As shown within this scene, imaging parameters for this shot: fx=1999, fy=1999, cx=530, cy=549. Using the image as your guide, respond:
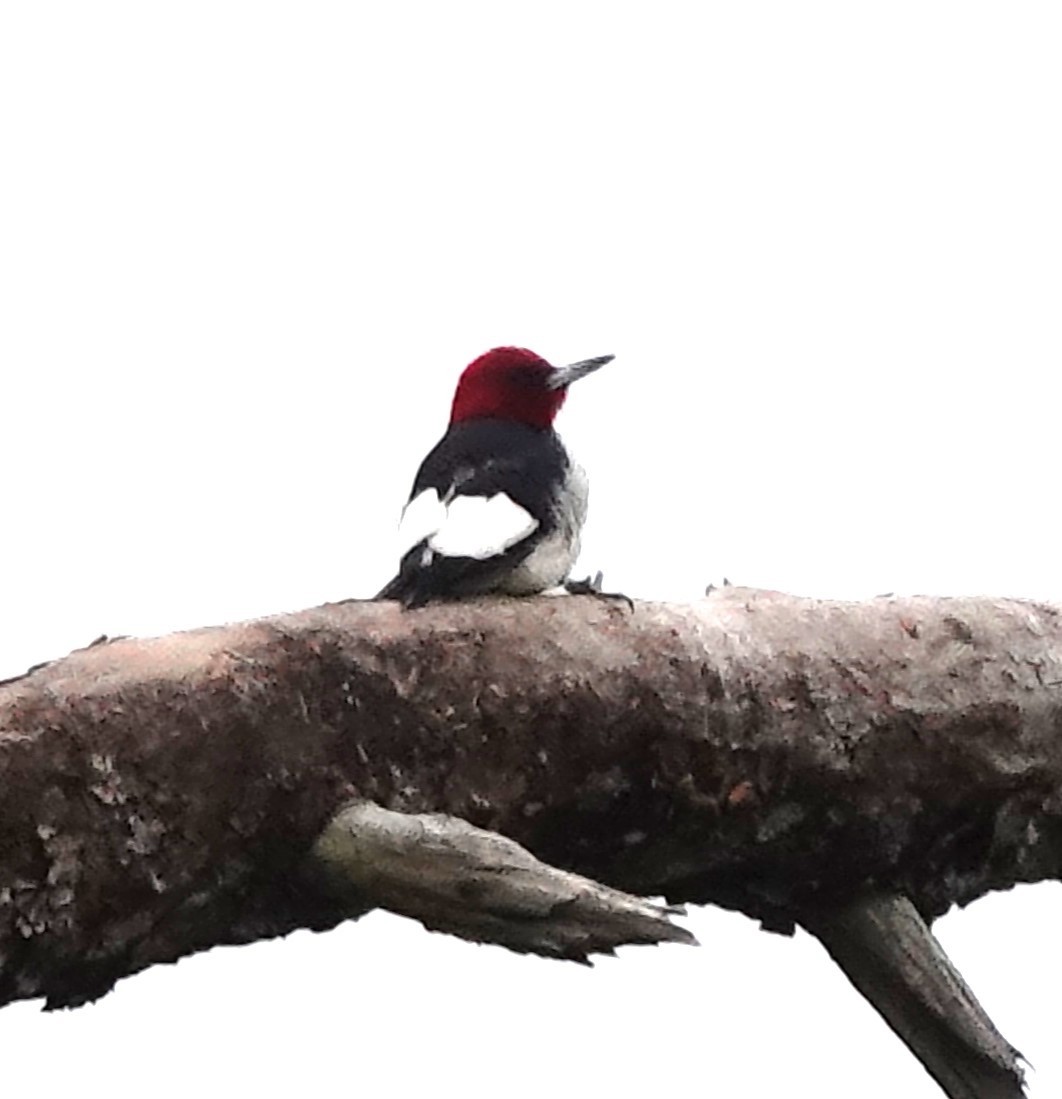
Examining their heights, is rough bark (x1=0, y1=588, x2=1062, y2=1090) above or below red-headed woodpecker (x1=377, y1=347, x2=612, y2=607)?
below

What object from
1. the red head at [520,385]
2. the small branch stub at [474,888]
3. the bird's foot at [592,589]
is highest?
the red head at [520,385]

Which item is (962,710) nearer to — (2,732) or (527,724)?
(527,724)

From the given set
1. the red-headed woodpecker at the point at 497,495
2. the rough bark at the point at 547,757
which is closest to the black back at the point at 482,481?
the red-headed woodpecker at the point at 497,495

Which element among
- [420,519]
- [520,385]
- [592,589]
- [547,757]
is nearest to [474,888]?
[547,757]

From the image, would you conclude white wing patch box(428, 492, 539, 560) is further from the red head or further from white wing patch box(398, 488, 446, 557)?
the red head

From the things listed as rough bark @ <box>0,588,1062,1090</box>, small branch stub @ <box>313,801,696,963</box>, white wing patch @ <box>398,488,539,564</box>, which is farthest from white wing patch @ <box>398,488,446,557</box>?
small branch stub @ <box>313,801,696,963</box>

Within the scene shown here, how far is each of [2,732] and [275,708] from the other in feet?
0.82

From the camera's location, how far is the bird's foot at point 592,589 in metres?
2.16

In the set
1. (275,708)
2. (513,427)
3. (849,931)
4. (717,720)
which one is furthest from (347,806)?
(513,427)

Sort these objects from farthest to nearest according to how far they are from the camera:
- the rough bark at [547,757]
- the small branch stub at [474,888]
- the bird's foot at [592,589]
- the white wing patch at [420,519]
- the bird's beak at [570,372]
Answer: the bird's beak at [570,372] → the white wing patch at [420,519] → the bird's foot at [592,589] → the rough bark at [547,757] → the small branch stub at [474,888]

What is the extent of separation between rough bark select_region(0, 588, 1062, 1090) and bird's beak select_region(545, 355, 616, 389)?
94cm

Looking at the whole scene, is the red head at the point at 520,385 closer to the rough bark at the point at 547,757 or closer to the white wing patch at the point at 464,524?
the white wing patch at the point at 464,524

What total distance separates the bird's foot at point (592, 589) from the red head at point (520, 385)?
2.55ft

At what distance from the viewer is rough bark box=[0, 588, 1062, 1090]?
5.87ft
